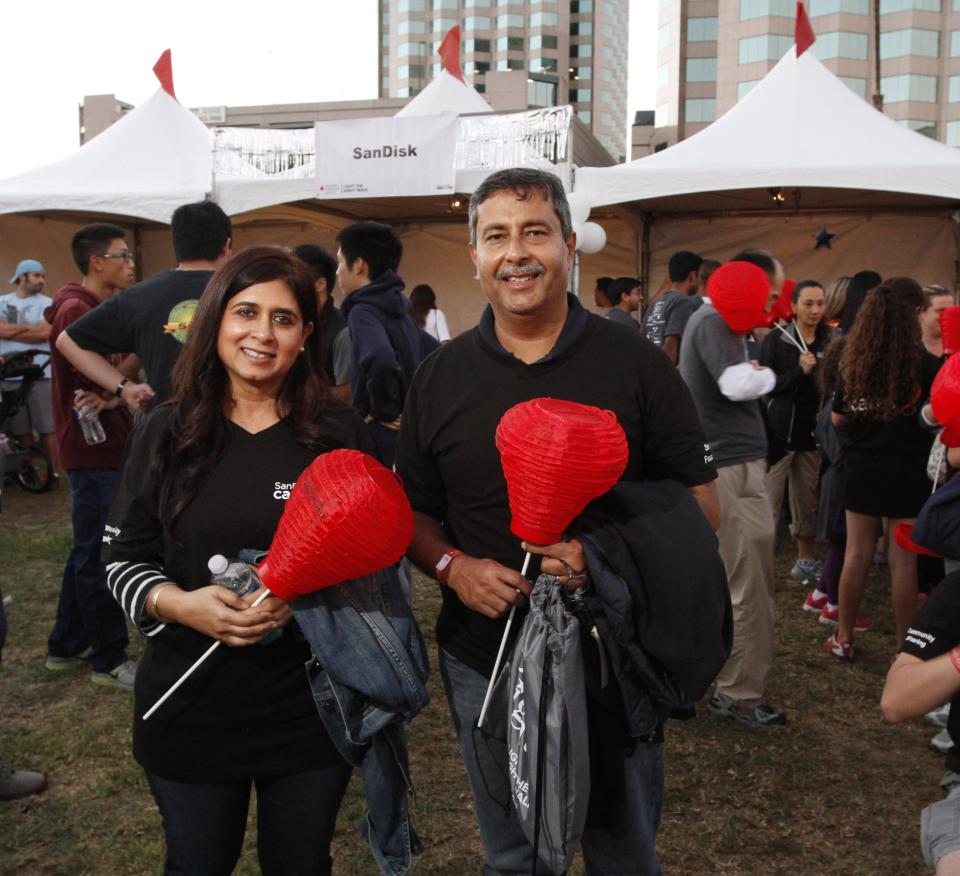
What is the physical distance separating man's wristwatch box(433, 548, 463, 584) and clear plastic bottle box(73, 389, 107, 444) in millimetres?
2499

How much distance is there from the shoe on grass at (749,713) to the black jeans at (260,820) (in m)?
2.40

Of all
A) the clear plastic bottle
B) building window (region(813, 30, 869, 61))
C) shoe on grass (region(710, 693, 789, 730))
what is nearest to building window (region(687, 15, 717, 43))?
building window (region(813, 30, 869, 61))

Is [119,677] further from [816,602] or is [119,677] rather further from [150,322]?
[816,602]

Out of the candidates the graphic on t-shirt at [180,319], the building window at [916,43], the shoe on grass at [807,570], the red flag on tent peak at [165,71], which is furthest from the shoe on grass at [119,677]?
the building window at [916,43]

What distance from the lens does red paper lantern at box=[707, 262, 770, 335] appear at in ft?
11.7

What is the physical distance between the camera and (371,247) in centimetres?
408

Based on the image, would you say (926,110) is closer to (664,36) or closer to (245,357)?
(664,36)

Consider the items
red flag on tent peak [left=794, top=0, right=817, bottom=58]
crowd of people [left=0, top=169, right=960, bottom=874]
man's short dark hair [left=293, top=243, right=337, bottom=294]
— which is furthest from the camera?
red flag on tent peak [left=794, top=0, right=817, bottom=58]

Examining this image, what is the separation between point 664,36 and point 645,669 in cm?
9248

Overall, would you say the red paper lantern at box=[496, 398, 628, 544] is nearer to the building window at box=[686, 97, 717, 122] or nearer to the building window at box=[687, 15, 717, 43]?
the building window at box=[686, 97, 717, 122]

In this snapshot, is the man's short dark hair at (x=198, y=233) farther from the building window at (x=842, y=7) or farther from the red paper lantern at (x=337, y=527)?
the building window at (x=842, y=7)

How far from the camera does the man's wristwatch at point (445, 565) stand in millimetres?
1903

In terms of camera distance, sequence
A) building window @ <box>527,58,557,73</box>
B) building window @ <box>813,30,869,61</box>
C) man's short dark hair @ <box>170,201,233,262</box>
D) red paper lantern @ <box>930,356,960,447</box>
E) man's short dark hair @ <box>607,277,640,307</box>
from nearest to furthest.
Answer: red paper lantern @ <box>930,356,960,447</box>, man's short dark hair @ <box>170,201,233,262</box>, man's short dark hair @ <box>607,277,640,307</box>, building window @ <box>813,30,869,61</box>, building window @ <box>527,58,557,73</box>

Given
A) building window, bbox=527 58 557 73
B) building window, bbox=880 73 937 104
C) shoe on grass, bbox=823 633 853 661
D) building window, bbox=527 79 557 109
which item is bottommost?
shoe on grass, bbox=823 633 853 661
